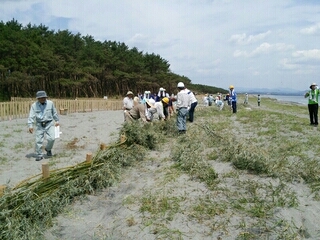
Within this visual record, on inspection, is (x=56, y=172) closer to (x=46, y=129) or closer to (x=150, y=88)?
(x=46, y=129)

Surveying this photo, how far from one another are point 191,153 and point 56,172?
286 cm

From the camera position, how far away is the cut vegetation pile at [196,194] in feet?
12.3

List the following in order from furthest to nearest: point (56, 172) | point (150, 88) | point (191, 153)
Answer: point (150, 88)
point (191, 153)
point (56, 172)

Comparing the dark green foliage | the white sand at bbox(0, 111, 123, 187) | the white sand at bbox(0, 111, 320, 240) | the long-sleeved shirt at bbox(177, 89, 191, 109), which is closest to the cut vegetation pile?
the white sand at bbox(0, 111, 320, 240)

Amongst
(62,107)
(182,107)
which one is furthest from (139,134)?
(62,107)

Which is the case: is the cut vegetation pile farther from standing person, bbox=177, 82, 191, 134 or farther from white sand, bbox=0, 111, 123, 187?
standing person, bbox=177, 82, 191, 134

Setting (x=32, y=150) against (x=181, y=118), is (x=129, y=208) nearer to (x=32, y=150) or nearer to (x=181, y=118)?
(x=32, y=150)

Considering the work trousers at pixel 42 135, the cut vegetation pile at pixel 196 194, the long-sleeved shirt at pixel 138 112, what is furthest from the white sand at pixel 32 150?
the long-sleeved shirt at pixel 138 112

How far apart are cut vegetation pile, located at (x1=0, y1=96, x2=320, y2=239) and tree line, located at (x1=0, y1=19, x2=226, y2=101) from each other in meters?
30.3

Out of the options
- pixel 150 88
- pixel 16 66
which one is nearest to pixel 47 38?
pixel 16 66

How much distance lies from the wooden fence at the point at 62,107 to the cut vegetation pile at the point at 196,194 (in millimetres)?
11197

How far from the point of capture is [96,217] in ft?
14.3

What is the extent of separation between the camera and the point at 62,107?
67.7 feet

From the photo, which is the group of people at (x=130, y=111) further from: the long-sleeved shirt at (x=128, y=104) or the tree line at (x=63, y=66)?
the tree line at (x=63, y=66)
